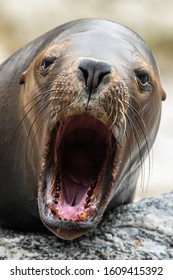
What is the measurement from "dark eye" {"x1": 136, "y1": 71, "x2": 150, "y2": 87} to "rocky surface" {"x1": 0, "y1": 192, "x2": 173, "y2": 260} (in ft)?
3.65

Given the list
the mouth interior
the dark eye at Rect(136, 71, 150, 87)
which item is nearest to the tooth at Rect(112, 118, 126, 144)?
the mouth interior

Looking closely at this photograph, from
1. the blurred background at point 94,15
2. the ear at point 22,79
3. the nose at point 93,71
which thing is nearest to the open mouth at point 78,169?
the nose at point 93,71

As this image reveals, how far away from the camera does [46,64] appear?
607 centimetres

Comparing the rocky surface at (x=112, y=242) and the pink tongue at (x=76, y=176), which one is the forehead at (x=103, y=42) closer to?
the pink tongue at (x=76, y=176)

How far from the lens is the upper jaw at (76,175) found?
5.46 m

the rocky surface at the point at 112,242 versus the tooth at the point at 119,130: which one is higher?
the tooth at the point at 119,130

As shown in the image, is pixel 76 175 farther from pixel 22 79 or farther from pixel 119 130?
A: pixel 22 79

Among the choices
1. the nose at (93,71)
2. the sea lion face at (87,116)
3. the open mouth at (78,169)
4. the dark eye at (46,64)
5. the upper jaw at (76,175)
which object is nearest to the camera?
the nose at (93,71)

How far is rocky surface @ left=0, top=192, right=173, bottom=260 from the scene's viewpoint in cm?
591

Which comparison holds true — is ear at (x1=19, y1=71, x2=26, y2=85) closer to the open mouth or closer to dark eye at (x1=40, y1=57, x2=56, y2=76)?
dark eye at (x1=40, y1=57, x2=56, y2=76)

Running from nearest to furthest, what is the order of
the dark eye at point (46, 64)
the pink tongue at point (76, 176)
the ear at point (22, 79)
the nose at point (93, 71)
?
the nose at point (93, 71), the pink tongue at point (76, 176), the dark eye at point (46, 64), the ear at point (22, 79)

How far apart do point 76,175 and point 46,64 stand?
0.87 meters

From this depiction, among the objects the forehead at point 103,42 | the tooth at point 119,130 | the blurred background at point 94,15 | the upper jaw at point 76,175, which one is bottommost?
the upper jaw at point 76,175
